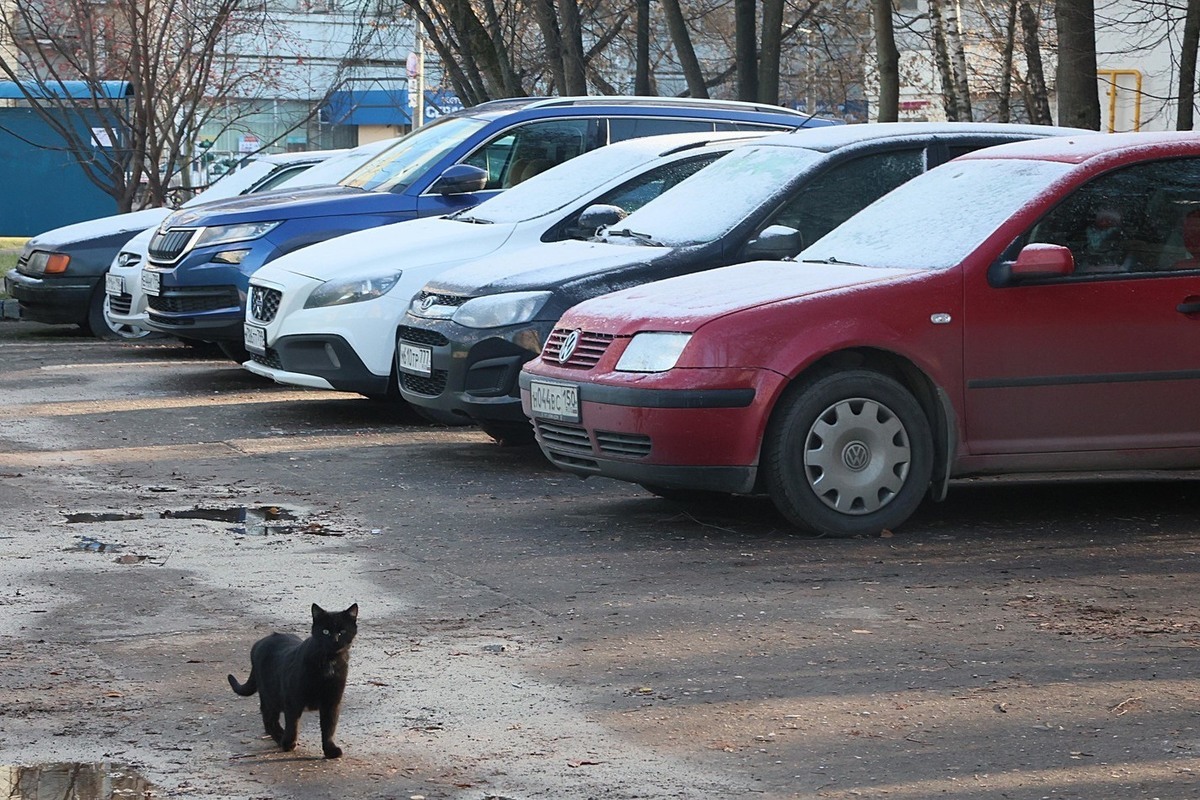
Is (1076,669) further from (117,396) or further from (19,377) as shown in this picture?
(19,377)

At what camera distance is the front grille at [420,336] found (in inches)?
364

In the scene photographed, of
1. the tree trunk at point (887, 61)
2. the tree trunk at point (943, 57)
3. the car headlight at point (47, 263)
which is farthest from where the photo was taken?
the tree trunk at point (943, 57)

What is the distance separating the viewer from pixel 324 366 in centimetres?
1061

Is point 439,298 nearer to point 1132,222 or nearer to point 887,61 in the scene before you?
point 1132,222

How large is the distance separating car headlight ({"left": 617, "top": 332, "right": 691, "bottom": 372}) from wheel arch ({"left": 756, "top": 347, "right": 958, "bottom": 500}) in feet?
1.52

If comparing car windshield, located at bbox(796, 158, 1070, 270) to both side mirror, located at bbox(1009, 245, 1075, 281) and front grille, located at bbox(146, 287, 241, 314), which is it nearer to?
side mirror, located at bbox(1009, 245, 1075, 281)

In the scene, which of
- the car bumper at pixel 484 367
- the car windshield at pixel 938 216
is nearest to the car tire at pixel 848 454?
the car windshield at pixel 938 216

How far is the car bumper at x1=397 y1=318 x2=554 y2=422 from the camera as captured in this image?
29.3 ft

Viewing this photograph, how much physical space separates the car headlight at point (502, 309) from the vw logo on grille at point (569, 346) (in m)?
1.20

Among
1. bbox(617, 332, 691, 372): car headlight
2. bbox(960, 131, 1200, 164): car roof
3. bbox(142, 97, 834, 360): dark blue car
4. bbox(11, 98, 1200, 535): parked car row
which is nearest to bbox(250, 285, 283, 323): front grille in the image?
bbox(142, 97, 834, 360): dark blue car

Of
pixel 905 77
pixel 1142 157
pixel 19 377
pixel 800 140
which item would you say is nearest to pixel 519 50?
pixel 905 77

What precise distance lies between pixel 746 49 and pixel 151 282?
10.5 m

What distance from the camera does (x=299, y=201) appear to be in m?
12.7

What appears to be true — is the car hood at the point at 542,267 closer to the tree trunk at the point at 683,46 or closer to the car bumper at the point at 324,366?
the car bumper at the point at 324,366
